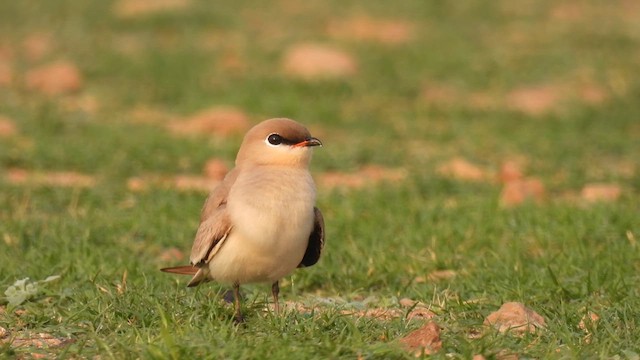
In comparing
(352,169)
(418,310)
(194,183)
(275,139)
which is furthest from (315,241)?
(352,169)

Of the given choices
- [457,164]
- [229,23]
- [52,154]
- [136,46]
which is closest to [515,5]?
[229,23]

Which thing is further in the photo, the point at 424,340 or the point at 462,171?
the point at 462,171

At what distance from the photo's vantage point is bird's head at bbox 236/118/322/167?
20.7ft

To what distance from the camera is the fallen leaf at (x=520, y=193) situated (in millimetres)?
9906

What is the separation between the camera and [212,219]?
20.7ft

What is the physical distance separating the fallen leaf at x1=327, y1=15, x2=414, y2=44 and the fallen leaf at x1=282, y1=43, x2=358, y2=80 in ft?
5.03

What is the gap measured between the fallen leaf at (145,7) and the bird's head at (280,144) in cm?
1202

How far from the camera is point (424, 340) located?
556 centimetres

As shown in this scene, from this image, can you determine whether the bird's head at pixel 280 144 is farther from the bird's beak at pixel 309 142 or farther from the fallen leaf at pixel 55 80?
the fallen leaf at pixel 55 80

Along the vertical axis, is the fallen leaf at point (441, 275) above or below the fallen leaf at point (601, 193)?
above

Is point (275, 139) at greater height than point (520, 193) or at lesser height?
greater

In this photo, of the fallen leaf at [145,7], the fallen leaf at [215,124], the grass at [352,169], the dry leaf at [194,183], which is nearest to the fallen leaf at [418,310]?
the grass at [352,169]

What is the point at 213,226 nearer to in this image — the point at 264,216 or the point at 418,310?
the point at 264,216

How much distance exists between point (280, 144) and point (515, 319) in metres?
1.50
